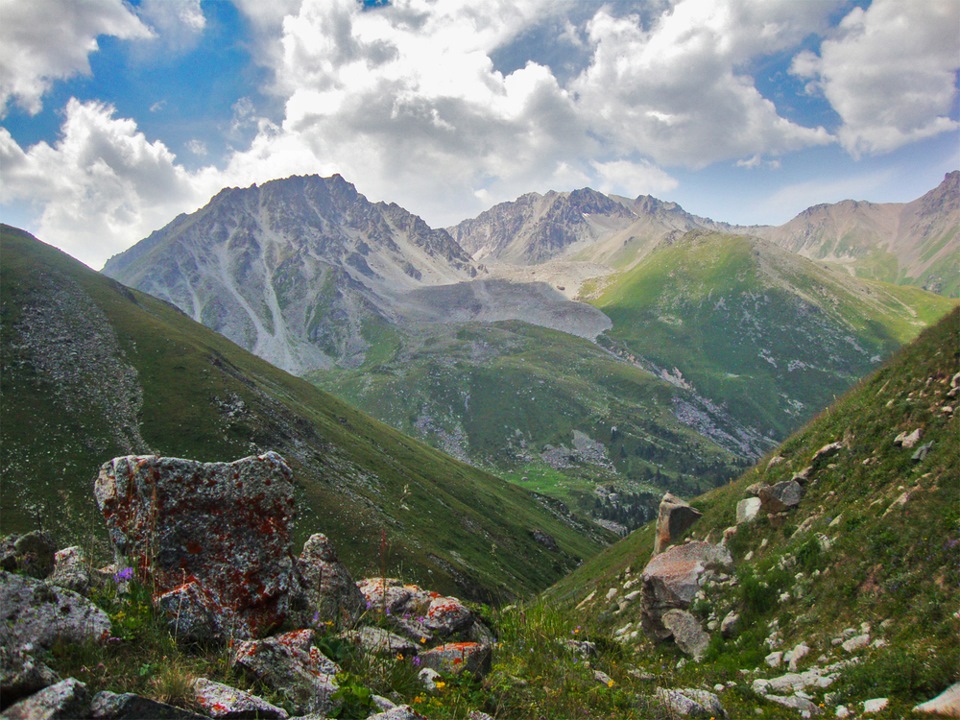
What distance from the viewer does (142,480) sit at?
9609 millimetres

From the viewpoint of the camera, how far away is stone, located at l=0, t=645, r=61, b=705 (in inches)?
186

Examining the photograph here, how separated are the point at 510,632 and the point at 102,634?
863 cm

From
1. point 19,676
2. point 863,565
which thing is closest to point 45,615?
point 19,676

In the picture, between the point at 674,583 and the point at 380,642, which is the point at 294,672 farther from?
the point at 674,583

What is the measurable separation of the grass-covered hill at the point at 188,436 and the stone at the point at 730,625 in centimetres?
3624

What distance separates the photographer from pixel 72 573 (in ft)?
26.6

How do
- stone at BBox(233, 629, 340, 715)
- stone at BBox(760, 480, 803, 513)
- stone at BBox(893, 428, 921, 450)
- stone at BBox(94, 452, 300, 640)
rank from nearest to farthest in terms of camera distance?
stone at BBox(233, 629, 340, 715) < stone at BBox(94, 452, 300, 640) < stone at BBox(893, 428, 921, 450) < stone at BBox(760, 480, 803, 513)

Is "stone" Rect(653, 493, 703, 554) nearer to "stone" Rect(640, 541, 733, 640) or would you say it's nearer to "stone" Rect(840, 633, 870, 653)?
"stone" Rect(640, 541, 733, 640)

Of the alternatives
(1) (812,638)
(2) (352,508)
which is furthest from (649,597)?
(2) (352,508)

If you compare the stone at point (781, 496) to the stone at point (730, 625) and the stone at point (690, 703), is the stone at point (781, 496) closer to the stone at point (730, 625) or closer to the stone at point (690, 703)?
the stone at point (730, 625)

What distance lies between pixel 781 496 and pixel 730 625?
6801 mm

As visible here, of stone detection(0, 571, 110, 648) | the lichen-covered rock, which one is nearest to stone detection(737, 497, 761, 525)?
the lichen-covered rock

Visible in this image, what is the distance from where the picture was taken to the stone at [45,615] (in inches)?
231

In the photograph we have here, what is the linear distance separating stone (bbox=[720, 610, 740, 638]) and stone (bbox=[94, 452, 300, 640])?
50.7ft
